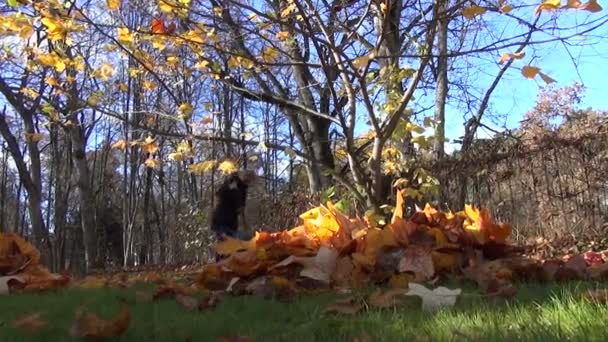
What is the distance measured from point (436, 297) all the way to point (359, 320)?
1.57ft

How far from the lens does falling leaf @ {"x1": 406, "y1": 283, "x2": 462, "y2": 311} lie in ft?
9.04

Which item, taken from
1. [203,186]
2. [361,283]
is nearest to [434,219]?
[361,283]

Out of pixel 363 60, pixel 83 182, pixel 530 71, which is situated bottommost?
pixel 530 71

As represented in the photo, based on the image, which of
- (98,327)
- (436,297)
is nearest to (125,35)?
(98,327)

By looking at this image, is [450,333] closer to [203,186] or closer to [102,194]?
[203,186]

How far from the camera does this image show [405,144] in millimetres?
7023

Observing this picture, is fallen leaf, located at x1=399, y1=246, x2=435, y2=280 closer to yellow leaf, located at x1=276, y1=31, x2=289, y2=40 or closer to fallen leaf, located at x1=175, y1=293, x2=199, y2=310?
fallen leaf, located at x1=175, y1=293, x2=199, y2=310

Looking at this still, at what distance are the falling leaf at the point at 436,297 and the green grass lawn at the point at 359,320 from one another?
1.5 inches

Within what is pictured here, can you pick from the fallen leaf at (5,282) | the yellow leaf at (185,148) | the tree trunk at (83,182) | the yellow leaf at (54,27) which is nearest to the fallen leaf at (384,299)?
the fallen leaf at (5,282)

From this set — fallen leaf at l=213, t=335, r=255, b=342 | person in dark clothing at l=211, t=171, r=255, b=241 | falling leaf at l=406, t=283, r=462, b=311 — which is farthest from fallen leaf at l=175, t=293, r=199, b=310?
person in dark clothing at l=211, t=171, r=255, b=241

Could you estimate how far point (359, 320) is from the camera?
2518 mm

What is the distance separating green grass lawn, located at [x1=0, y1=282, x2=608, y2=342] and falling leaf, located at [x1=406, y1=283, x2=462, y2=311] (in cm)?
4

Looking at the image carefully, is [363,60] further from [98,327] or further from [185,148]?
[185,148]

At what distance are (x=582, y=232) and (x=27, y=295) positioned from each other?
8036mm
